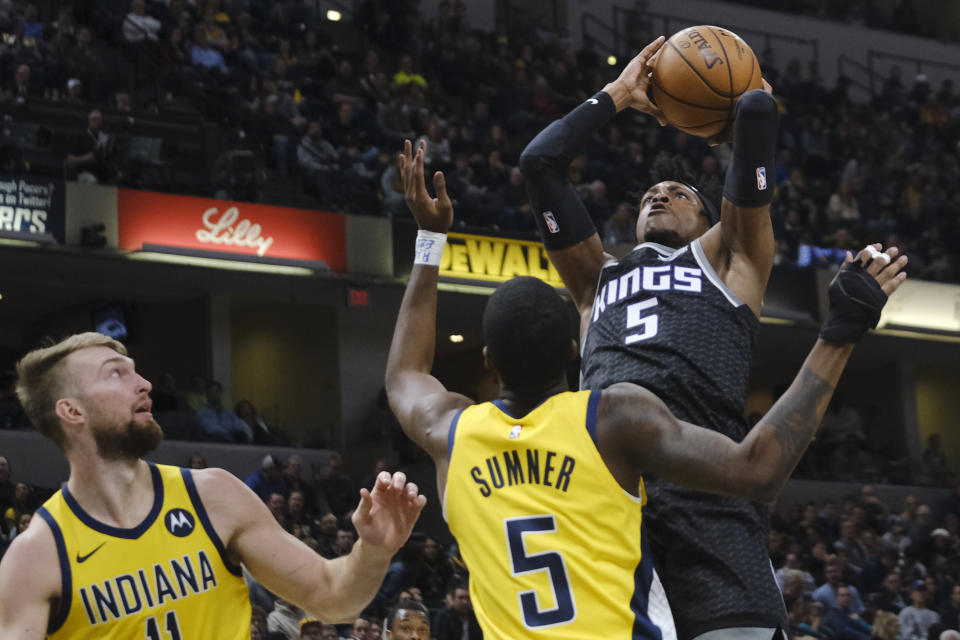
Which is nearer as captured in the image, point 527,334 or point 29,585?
point 527,334

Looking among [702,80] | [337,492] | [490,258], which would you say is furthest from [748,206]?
[490,258]

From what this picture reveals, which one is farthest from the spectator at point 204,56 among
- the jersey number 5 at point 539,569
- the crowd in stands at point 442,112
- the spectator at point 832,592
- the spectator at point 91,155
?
the jersey number 5 at point 539,569

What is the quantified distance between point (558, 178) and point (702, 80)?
0.70 m

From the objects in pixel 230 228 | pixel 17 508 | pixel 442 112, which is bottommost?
pixel 17 508

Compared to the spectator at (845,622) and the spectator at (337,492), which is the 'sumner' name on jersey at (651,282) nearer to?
the spectator at (845,622)

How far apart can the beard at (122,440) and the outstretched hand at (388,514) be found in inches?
→ 24.2

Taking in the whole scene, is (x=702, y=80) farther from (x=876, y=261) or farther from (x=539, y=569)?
(x=539, y=569)

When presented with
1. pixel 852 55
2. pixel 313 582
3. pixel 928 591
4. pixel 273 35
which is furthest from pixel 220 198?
pixel 852 55

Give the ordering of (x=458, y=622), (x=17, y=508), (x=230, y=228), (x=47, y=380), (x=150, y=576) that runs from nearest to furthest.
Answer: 1. (x=150, y=576)
2. (x=47, y=380)
3. (x=458, y=622)
4. (x=17, y=508)
5. (x=230, y=228)

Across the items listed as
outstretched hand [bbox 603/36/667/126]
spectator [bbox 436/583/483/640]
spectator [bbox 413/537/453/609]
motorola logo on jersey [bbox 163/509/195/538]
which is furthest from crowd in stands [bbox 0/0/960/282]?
motorola logo on jersey [bbox 163/509/195/538]

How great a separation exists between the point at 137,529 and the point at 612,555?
1287 millimetres

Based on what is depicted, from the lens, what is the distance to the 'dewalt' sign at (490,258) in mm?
18234

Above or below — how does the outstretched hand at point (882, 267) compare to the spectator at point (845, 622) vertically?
above

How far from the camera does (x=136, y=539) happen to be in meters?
3.78
